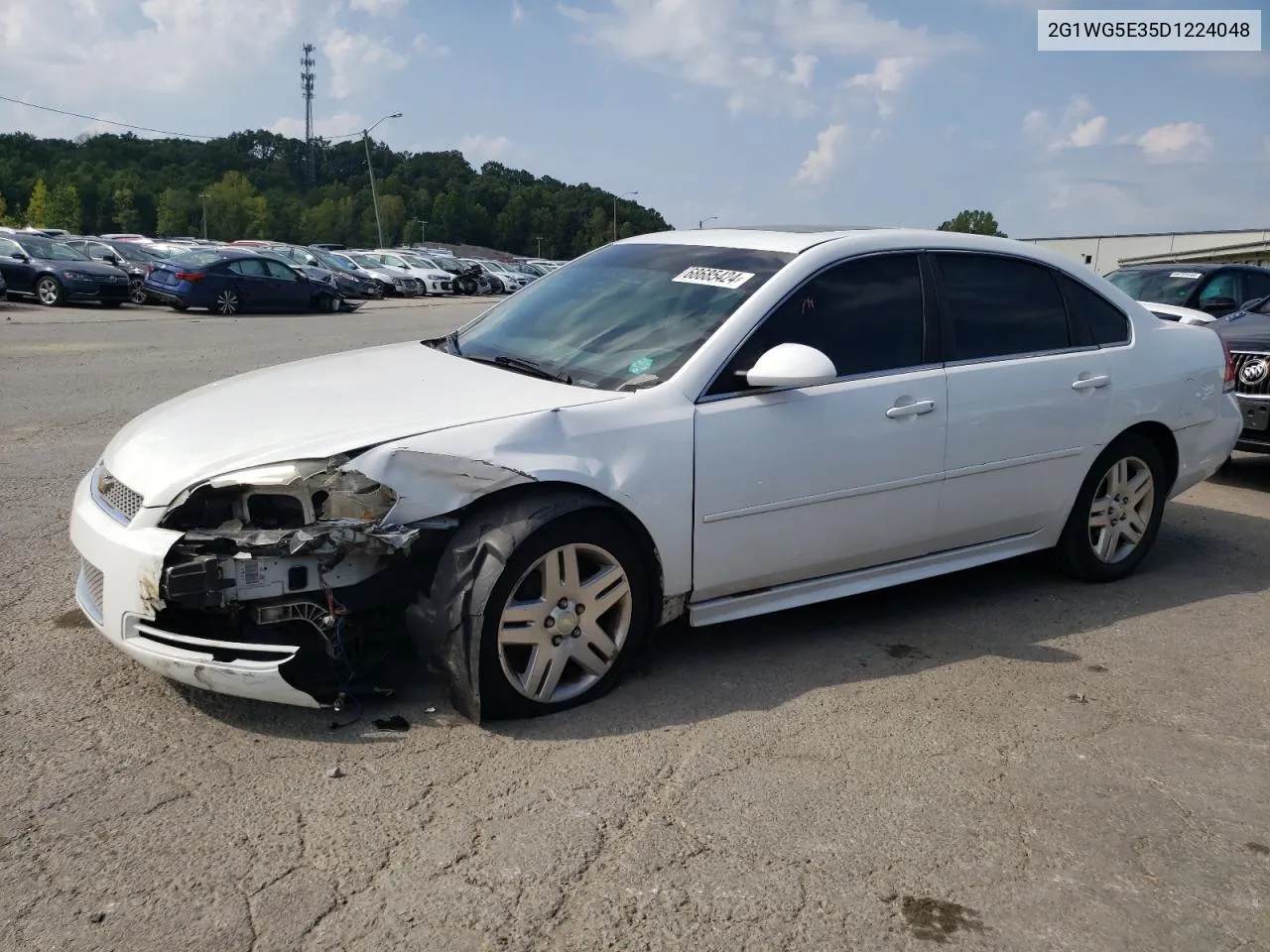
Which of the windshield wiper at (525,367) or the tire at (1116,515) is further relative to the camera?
the tire at (1116,515)

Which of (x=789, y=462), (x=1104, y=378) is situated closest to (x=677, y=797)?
(x=789, y=462)

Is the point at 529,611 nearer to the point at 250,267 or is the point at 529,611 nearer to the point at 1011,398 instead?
the point at 1011,398

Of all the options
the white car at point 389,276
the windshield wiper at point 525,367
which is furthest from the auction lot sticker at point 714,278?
the white car at point 389,276

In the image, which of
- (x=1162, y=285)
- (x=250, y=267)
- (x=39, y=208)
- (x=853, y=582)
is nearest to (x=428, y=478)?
(x=853, y=582)

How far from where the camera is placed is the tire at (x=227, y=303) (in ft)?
76.4

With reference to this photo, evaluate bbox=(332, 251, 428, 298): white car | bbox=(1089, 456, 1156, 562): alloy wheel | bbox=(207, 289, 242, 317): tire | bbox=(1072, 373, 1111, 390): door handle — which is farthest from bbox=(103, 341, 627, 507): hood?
bbox=(332, 251, 428, 298): white car

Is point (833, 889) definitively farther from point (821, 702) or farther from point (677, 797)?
point (821, 702)

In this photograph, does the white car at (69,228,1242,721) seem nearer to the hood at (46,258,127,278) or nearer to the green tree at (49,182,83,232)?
the hood at (46,258,127,278)

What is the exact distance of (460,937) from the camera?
255 cm

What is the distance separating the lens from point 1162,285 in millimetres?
12367

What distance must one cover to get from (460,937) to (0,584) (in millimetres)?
3260

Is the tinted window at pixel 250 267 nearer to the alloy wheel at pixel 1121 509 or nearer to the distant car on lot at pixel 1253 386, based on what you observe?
the distant car on lot at pixel 1253 386

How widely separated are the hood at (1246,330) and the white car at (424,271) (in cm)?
3459

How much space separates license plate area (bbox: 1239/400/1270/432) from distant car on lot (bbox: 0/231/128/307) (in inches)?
854
